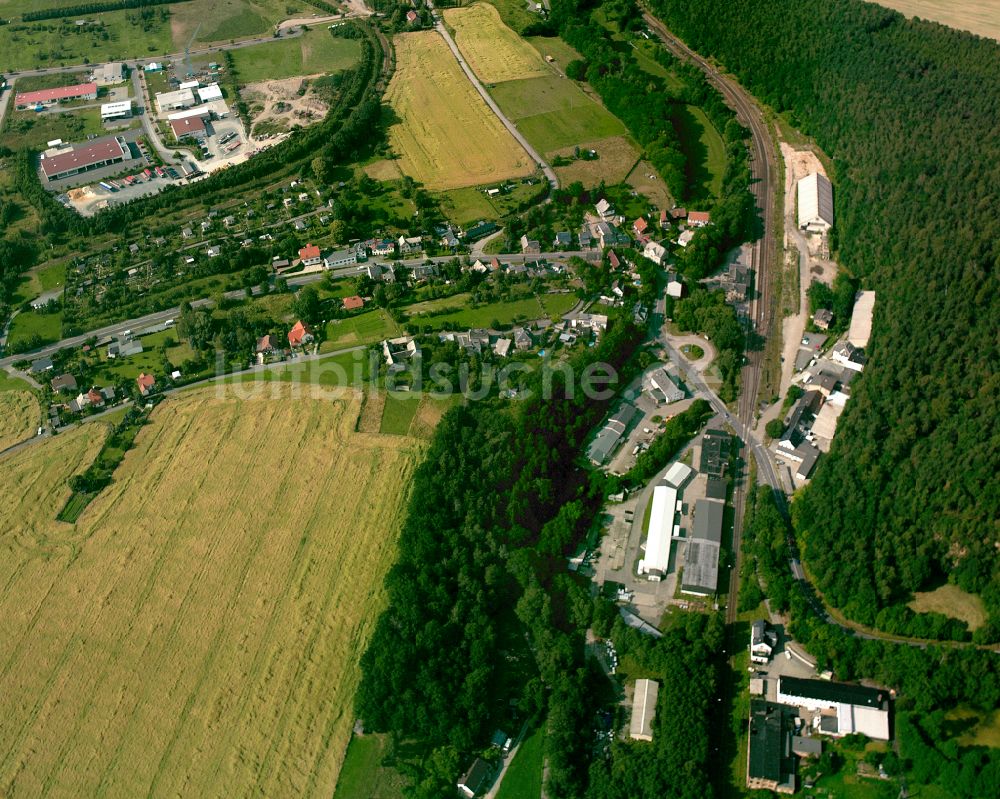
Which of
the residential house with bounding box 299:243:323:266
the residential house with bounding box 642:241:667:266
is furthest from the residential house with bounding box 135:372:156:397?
the residential house with bounding box 642:241:667:266

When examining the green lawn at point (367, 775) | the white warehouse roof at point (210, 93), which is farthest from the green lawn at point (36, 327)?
the green lawn at point (367, 775)

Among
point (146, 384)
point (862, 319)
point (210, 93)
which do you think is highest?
point (862, 319)

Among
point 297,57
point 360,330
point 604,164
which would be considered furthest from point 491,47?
point 360,330

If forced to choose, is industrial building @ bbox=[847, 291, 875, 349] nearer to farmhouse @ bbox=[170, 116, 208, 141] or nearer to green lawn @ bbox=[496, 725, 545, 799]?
green lawn @ bbox=[496, 725, 545, 799]

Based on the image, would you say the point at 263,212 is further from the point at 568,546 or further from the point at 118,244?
the point at 568,546

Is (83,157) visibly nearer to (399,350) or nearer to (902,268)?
(399,350)

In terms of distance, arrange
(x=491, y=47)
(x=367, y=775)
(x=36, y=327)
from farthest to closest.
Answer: (x=491, y=47) < (x=36, y=327) < (x=367, y=775)

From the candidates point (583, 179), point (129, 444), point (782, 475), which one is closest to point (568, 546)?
point (782, 475)
